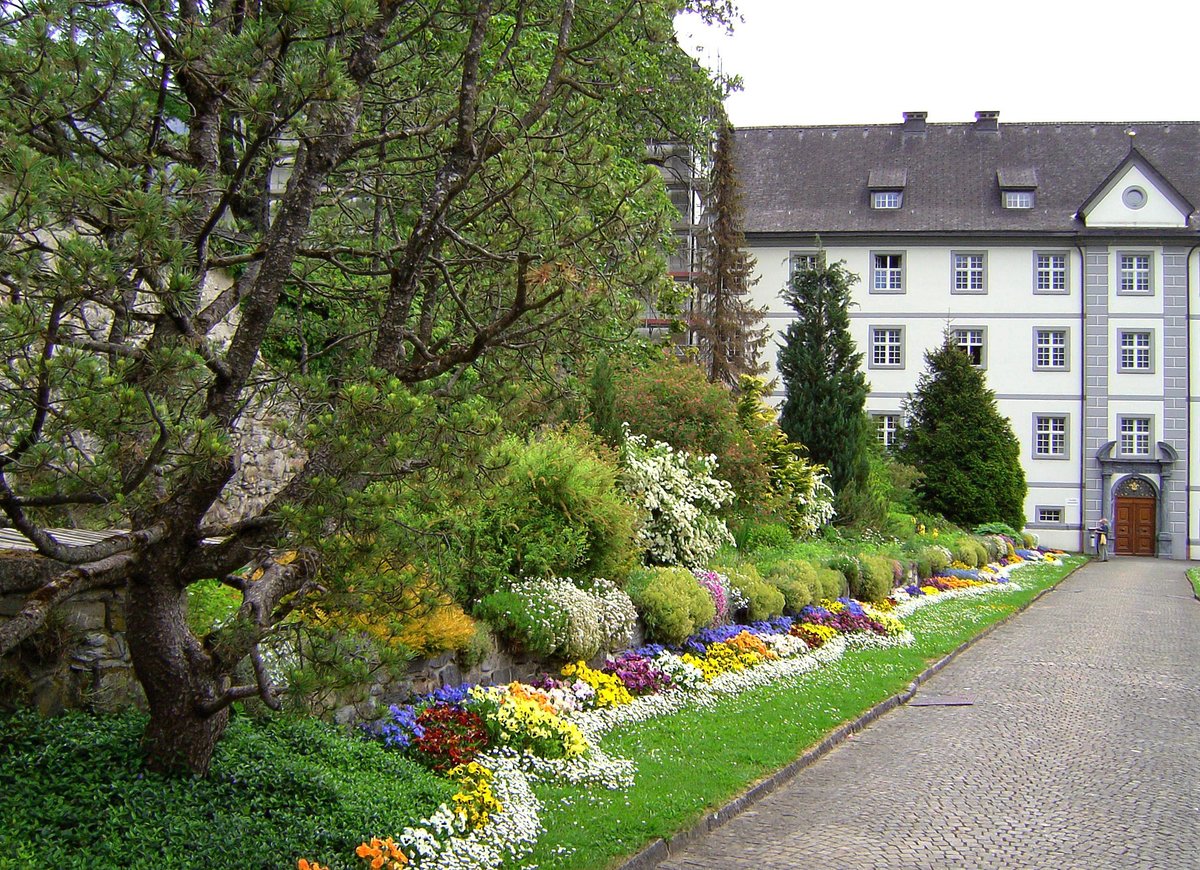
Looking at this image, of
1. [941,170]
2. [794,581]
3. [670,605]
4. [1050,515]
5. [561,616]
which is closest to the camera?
[561,616]

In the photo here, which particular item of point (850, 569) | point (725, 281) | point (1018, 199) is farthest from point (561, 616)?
point (1018, 199)

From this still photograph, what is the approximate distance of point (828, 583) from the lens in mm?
15766

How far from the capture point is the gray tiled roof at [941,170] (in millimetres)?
43156

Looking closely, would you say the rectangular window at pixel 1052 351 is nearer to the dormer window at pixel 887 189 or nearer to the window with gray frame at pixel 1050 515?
the window with gray frame at pixel 1050 515

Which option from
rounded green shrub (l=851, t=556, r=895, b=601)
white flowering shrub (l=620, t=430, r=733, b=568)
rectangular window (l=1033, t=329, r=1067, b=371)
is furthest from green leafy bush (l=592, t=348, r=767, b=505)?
rectangular window (l=1033, t=329, r=1067, b=371)

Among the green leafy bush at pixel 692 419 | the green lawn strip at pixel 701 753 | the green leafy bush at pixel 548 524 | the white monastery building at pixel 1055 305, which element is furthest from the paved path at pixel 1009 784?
the white monastery building at pixel 1055 305

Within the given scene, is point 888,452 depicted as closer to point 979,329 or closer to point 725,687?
point 979,329

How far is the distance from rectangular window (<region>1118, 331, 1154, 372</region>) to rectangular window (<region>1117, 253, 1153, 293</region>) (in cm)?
165

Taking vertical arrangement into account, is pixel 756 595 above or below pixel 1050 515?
below

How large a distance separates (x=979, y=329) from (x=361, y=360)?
132 feet

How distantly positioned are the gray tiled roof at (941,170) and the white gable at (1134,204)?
1135 mm

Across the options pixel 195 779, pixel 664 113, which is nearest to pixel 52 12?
pixel 195 779

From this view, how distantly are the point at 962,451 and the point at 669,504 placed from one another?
936 inches

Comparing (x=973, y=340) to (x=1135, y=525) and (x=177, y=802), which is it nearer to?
(x=1135, y=525)
